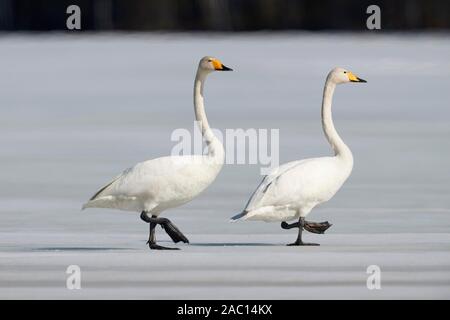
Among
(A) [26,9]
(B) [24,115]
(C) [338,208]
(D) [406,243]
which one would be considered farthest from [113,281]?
(A) [26,9]

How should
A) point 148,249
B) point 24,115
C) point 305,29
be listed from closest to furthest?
point 148,249 < point 24,115 < point 305,29

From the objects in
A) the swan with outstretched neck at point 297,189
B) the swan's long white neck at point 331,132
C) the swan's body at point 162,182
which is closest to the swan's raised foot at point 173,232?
the swan's body at point 162,182

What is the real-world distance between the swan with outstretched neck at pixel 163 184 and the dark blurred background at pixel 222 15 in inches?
839

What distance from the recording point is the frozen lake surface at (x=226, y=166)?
21.1 feet

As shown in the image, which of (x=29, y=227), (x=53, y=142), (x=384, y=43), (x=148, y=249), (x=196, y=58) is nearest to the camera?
(x=148, y=249)

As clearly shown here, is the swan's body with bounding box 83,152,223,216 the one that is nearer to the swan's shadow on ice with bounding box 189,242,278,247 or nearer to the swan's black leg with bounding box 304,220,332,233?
the swan's shadow on ice with bounding box 189,242,278,247

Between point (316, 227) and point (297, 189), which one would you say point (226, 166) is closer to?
point (316, 227)

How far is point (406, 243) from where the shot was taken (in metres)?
7.38

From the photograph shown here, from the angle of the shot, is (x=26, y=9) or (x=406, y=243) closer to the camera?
(x=406, y=243)

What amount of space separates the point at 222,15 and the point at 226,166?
1894cm

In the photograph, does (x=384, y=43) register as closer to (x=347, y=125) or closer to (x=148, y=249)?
(x=347, y=125)

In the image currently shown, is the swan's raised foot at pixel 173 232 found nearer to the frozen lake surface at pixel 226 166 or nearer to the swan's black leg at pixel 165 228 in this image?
the swan's black leg at pixel 165 228
